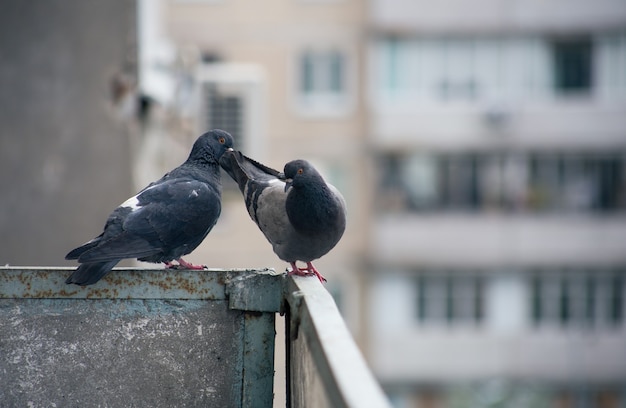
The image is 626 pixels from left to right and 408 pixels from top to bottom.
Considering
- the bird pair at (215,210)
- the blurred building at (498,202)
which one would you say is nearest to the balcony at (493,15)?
the blurred building at (498,202)

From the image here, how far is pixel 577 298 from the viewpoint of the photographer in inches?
866

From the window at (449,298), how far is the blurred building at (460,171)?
3cm

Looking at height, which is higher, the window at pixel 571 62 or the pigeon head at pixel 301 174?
the window at pixel 571 62

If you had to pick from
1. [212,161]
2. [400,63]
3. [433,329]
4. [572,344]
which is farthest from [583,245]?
[212,161]

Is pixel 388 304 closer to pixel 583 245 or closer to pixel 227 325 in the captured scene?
pixel 583 245

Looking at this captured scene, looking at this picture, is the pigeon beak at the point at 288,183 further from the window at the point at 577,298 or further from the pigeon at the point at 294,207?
the window at the point at 577,298

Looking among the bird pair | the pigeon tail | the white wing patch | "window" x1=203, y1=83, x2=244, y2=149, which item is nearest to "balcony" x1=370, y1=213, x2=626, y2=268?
"window" x1=203, y1=83, x2=244, y2=149

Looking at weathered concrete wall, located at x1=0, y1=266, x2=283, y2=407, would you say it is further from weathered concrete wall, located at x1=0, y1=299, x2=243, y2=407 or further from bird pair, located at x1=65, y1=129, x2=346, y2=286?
bird pair, located at x1=65, y1=129, x2=346, y2=286

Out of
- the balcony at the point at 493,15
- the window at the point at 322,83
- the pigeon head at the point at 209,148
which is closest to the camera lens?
the pigeon head at the point at 209,148

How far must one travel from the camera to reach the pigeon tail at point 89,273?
3.59m

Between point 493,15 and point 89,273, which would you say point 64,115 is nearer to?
point 89,273

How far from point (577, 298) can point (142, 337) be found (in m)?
19.3

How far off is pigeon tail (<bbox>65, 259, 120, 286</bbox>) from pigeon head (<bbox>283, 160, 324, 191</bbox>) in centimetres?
101

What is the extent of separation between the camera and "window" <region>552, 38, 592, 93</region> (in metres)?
21.8
